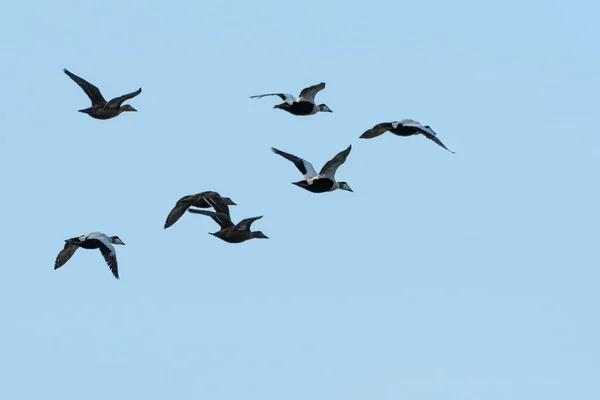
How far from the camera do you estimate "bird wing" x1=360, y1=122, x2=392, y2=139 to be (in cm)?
3997

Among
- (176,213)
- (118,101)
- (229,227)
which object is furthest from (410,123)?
(118,101)

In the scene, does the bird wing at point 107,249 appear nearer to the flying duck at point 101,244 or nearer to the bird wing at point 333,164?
the flying duck at point 101,244

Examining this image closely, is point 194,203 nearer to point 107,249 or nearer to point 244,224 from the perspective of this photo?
point 244,224

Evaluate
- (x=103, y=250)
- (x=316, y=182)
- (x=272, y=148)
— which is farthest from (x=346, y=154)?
(x=103, y=250)

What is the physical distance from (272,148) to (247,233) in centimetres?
259

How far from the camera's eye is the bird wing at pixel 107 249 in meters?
38.2

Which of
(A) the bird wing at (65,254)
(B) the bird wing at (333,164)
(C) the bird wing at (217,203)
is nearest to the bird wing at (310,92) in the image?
(B) the bird wing at (333,164)

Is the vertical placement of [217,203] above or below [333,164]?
below

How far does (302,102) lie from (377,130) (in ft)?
8.37

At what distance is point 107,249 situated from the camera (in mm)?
38375

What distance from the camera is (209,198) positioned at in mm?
42312

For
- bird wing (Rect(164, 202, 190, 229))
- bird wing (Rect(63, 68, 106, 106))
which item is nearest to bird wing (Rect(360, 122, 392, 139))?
bird wing (Rect(164, 202, 190, 229))

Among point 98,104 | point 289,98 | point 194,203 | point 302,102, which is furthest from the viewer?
point 98,104

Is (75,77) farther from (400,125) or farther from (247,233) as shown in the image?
(400,125)
